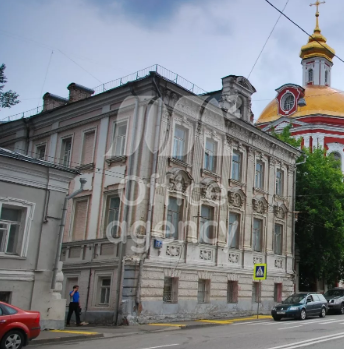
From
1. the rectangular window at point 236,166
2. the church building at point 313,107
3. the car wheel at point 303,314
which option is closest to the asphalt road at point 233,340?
the car wheel at point 303,314

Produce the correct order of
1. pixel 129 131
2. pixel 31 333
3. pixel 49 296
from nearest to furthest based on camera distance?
pixel 31 333 → pixel 49 296 → pixel 129 131

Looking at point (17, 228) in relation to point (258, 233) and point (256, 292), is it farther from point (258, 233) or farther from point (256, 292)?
point (258, 233)

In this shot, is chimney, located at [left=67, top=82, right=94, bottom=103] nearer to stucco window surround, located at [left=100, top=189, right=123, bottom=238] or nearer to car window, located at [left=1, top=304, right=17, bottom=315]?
stucco window surround, located at [left=100, top=189, right=123, bottom=238]

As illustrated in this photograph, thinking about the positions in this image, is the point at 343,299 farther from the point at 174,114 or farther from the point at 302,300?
the point at 174,114

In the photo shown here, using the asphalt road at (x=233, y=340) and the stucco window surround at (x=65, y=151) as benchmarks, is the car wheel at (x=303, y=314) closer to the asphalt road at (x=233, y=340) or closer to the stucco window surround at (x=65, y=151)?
the asphalt road at (x=233, y=340)

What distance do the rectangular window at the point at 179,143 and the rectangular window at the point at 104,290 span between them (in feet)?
20.4

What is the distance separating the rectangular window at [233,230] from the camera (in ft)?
83.5

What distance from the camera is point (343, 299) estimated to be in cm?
2700

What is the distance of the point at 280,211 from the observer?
2928 centimetres

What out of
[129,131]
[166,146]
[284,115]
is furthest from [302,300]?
[284,115]

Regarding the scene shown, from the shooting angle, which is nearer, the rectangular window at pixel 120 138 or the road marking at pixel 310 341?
the road marking at pixel 310 341

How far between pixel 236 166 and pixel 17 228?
13.5 metres

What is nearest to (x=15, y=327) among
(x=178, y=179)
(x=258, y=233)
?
(x=178, y=179)

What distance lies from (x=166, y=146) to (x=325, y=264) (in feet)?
51.1
